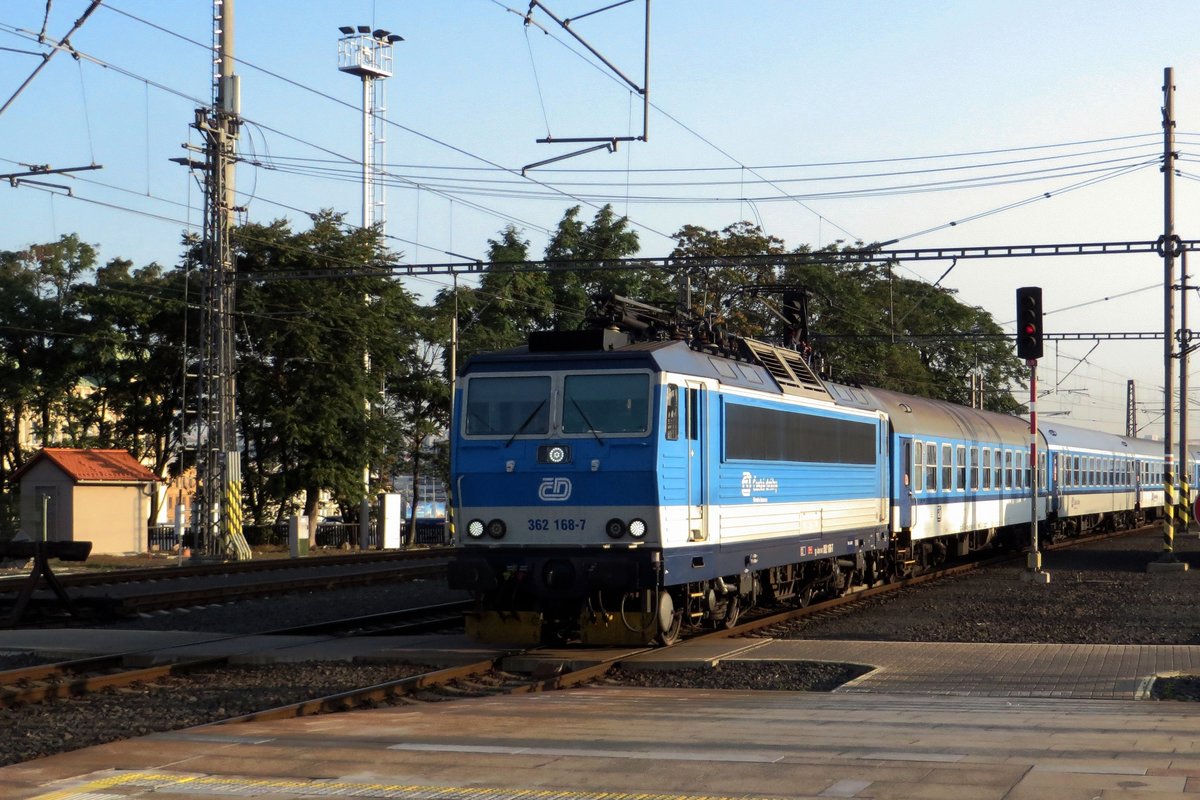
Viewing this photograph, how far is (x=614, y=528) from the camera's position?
14.4 m

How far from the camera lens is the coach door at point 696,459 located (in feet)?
48.8

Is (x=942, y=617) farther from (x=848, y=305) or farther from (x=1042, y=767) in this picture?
(x=848, y=305)

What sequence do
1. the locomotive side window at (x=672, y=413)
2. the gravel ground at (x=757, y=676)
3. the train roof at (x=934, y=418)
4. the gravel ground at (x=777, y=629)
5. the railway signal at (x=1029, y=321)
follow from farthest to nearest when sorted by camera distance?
the railway signal at (x=1029, y=321)
the train roof at (x=934, y=418)
the locomotive side window at (x=672, y=413)
the gravel ground at (x=757, y=676)
the gravel ground at (x=777, y=629)

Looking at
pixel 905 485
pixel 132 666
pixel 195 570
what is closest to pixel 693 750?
pixel 132 666

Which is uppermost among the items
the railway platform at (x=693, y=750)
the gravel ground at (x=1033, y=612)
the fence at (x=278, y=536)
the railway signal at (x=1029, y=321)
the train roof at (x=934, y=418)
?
the railway signal at (x=1029, y=321)

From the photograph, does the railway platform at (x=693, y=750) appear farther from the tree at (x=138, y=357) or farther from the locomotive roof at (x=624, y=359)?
the tree at (x=138, y=357)

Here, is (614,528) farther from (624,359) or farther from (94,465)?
(94,465)

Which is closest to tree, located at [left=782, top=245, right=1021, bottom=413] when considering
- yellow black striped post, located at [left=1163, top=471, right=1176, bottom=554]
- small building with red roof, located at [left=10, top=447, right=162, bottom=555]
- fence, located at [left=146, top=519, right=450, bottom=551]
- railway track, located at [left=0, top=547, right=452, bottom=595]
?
fence, located at [left=146, top=519, right=450, bottom=551]

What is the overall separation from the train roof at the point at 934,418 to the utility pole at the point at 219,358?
15628 mm

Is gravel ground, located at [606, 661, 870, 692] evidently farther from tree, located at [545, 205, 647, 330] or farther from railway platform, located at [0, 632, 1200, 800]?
tree, located at [545, 205, 647, 330]

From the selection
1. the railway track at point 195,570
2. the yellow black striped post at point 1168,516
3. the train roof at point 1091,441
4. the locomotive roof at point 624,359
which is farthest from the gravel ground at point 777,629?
the train roof at point 1091,441

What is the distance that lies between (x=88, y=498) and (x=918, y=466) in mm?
19920

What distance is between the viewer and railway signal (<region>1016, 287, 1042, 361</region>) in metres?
23.7

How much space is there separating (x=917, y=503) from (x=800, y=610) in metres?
6.86
